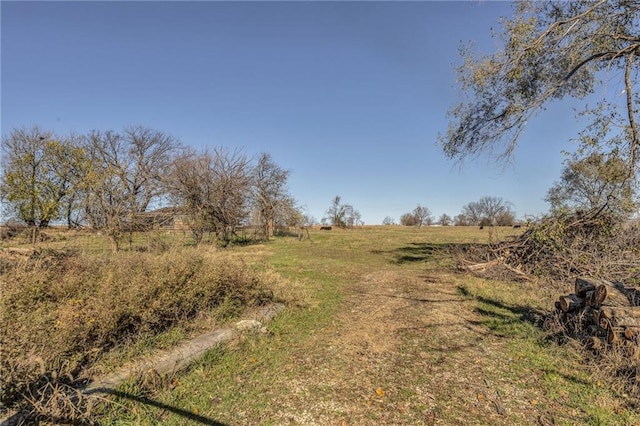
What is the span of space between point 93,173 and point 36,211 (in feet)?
23.2

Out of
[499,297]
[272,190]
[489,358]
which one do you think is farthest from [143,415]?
[272,190]

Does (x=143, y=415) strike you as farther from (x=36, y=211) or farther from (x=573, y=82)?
(x=36, y=211)

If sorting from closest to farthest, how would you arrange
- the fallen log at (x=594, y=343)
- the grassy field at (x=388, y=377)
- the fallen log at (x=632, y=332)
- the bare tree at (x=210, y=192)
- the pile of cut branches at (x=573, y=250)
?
the grassy field at (x=388, y=377) < the fallen log at (x=632, y=332) < the fallen log at (x=594, y=343) < the pile of cut branches at (x=573, y=250) < the bare tree at (x=210, y=192)

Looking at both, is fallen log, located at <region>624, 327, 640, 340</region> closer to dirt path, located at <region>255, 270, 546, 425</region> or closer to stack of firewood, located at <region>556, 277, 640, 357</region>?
stack of firewood, located at <region>556, 277, 640, 357</region>

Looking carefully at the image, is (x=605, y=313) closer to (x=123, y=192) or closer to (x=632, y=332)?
(x=632, y=332)

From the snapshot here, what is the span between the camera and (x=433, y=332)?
5281mm

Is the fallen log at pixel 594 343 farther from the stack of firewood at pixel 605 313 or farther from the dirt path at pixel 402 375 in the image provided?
the dirt path at pixel 402 375

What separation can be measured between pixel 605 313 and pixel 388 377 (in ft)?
10.0

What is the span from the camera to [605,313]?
4.17 m

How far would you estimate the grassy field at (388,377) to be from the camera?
9.89 ft

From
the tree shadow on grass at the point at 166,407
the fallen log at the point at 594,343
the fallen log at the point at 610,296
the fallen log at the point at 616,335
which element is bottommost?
the tree shadow on grass at the point at 166,407

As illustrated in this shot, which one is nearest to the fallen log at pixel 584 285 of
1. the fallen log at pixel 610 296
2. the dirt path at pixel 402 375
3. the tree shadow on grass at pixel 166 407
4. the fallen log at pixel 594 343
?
the fallen log at pixel 610 296

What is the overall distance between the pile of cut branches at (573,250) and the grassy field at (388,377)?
6.93 ft

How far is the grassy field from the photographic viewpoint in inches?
119
